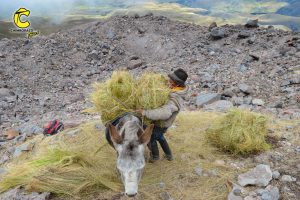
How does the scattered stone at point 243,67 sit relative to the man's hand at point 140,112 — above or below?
below

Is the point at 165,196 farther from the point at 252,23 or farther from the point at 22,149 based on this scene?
the point at 252,23

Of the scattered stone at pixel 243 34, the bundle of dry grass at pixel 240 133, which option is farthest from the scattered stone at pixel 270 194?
the scattered stone at pixel 243 34

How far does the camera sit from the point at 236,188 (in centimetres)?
615

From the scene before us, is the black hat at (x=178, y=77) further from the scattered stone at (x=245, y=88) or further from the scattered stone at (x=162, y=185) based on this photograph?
the scattered stone at (x=245, y=88)

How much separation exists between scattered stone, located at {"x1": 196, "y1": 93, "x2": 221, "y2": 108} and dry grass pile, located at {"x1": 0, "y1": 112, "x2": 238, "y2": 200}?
432cm

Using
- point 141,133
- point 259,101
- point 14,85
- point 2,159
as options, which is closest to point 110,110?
point 141,133

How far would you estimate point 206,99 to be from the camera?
1236 centimetres

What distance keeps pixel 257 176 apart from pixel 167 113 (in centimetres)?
179

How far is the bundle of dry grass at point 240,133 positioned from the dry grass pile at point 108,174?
21cm

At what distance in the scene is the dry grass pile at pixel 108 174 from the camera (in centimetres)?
602

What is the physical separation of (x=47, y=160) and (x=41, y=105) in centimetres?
865

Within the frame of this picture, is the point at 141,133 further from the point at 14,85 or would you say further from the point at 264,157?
the point at 14,85

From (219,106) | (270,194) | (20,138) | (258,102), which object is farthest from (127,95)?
(258,102)

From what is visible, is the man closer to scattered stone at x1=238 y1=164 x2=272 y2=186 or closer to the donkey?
the donkey
